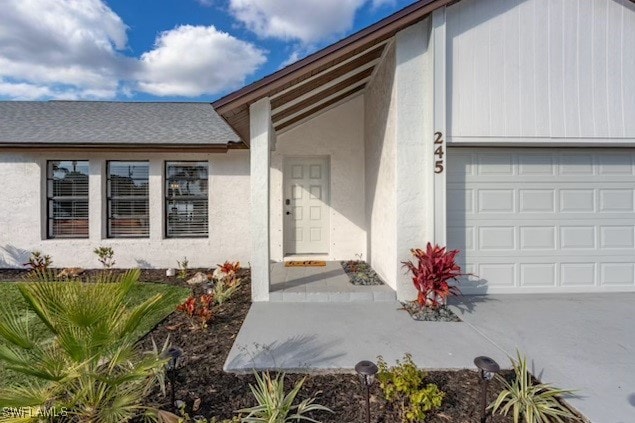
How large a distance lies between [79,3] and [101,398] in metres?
9.28

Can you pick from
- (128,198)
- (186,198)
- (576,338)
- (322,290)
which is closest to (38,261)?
(128,198)

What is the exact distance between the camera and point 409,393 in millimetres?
2379

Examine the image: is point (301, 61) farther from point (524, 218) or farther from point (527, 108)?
point (524, 218)

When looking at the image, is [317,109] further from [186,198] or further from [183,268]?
[183,268]

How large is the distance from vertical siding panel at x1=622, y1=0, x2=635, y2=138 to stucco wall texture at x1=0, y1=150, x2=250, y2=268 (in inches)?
271

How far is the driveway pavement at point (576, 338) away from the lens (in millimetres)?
2535

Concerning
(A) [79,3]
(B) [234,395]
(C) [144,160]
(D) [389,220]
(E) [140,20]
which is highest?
(E) [140,20]

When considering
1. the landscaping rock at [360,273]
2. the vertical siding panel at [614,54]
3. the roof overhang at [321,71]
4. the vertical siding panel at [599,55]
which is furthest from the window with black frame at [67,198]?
the vertical siding panel at [614,54]

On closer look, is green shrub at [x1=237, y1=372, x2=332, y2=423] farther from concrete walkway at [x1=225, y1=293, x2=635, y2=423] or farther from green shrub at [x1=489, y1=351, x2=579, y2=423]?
green shrub at [x1=489, y1=351, x2=579, y2=423]

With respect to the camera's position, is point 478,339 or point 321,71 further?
point 321,71

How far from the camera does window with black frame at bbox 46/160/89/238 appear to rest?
7141 millimetres

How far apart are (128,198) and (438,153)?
22.0 ft

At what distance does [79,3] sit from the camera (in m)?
7.48

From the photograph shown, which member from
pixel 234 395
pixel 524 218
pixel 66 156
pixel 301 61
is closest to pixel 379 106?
pixel 301 61
